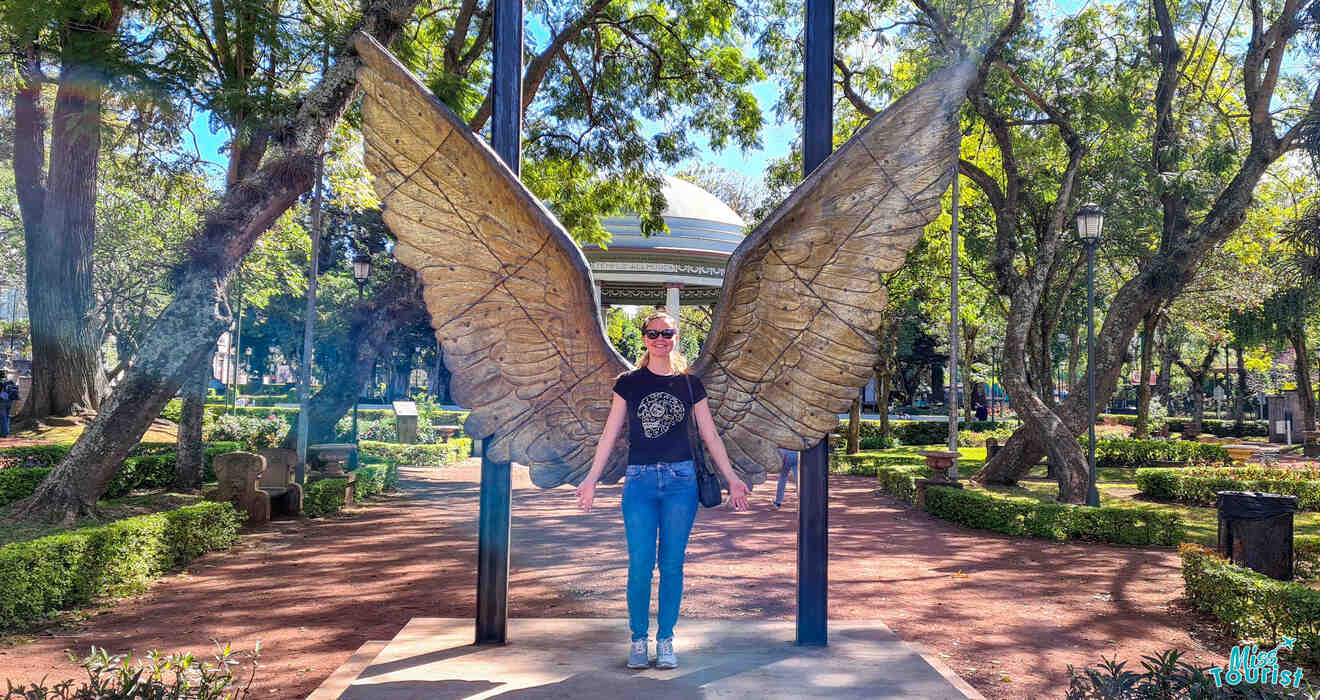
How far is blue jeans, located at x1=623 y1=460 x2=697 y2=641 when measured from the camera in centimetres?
361

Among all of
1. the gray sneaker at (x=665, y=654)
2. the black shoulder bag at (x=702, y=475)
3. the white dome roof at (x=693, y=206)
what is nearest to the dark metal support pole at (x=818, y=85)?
the black shoulder bag at (x=702, y=475)

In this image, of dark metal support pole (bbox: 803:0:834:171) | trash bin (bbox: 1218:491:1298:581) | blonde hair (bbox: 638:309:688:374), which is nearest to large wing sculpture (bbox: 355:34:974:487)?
blonde hair (bbox: 638:309:688:374)

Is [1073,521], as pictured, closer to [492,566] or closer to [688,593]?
[688,593]

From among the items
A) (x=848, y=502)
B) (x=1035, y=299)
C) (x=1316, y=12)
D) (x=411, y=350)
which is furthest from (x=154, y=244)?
(x=1316, y=12)

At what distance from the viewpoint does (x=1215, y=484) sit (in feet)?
43.3

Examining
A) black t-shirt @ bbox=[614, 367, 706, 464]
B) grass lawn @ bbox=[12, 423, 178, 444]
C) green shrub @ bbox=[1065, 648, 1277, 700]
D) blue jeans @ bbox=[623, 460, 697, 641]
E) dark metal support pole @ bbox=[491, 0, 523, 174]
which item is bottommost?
green shrub @ bbox=[1065, 648, 1277, 700]

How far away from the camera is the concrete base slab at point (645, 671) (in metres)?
3.41

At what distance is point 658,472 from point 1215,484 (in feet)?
44.7

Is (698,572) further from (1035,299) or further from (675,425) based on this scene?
(1035,299)

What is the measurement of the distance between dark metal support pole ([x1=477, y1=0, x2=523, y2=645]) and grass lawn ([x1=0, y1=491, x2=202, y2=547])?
4.43m

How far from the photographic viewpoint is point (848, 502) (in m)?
13.3

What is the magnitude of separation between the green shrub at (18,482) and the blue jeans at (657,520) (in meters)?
9.46

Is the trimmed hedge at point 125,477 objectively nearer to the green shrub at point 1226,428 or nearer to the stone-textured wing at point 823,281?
the stone-textured wing at point 823,281

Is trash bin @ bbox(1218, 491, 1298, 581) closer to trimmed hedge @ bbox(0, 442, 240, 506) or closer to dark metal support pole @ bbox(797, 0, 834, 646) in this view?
dark metal support pole @ bbox(797, 0, 834, 646)
